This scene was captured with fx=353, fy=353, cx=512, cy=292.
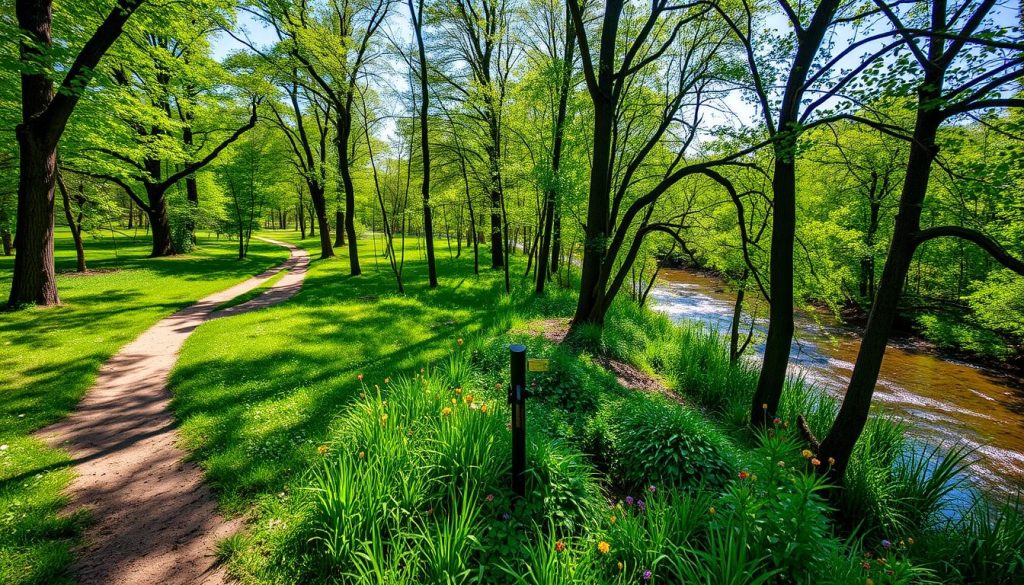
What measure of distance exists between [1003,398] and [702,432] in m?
12.5

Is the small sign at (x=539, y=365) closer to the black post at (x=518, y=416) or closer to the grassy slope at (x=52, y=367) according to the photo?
the black post at (x=518, y=416)

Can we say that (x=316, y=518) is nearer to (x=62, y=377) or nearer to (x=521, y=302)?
(x=62, y=377)

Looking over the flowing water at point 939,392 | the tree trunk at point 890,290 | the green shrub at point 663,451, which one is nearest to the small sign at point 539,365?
the green shrub at point 663,451

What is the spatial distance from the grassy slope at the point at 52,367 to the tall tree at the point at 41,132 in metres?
0.85

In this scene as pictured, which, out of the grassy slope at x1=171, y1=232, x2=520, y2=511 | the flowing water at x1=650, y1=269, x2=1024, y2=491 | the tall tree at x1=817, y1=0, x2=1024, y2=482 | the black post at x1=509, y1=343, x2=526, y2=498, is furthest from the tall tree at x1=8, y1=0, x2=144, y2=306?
the flowing water at x1=650, y1=269, x2=1024, y2=491

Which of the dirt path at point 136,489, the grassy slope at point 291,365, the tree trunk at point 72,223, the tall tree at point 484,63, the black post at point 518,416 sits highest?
the tall tree at point 484,63

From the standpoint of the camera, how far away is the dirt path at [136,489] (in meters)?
2.65

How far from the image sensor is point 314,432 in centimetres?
443

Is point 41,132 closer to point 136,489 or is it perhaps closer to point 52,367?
point 52,367

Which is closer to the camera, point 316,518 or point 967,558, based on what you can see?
point 316,518

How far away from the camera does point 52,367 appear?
19.0 feet

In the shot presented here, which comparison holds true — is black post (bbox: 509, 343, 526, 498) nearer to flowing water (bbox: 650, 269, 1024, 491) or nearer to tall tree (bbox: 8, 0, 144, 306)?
flowing water (bbox: 650, 269, 1024, 491)

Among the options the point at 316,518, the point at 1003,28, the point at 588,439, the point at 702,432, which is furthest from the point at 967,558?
the point at 316,518

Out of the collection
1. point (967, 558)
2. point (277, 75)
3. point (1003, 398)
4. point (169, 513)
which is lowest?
point (1003, 398)
